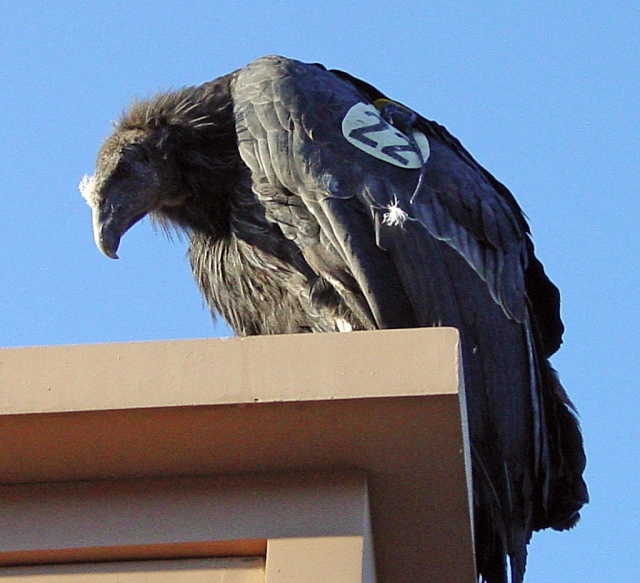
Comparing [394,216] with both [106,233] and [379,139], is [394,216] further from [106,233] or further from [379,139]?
[106,233]

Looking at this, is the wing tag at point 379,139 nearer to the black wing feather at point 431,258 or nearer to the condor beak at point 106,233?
the black wing feather at point 431,258

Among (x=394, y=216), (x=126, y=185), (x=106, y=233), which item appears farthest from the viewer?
(x=126, y=185)

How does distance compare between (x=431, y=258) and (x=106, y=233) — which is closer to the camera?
(x=431, y=258)

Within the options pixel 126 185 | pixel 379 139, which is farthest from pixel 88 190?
pixel 379 139

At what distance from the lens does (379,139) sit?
4809 millimetres

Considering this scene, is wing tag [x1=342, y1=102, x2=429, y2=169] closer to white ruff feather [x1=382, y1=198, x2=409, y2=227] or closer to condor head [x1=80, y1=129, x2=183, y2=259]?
white ruff feather [x1=382, y1=198, x2=409, y2=227]

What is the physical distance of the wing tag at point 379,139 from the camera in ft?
15.6

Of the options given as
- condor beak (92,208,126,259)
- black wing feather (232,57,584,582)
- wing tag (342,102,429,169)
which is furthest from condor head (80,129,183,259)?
wing tag (342,102,429,169)

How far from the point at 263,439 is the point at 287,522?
178 mm

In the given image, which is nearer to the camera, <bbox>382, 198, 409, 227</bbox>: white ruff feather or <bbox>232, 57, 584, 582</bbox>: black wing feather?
<bbox>232, 57, 584, 582</bbox>: black wing feather

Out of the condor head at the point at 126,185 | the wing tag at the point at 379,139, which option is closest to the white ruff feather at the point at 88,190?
the condor head at the point at 126,185

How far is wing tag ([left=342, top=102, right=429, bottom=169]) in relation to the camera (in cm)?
474

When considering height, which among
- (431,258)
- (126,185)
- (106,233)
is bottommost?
(431,258)

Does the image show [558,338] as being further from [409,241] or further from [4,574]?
[4,574]
